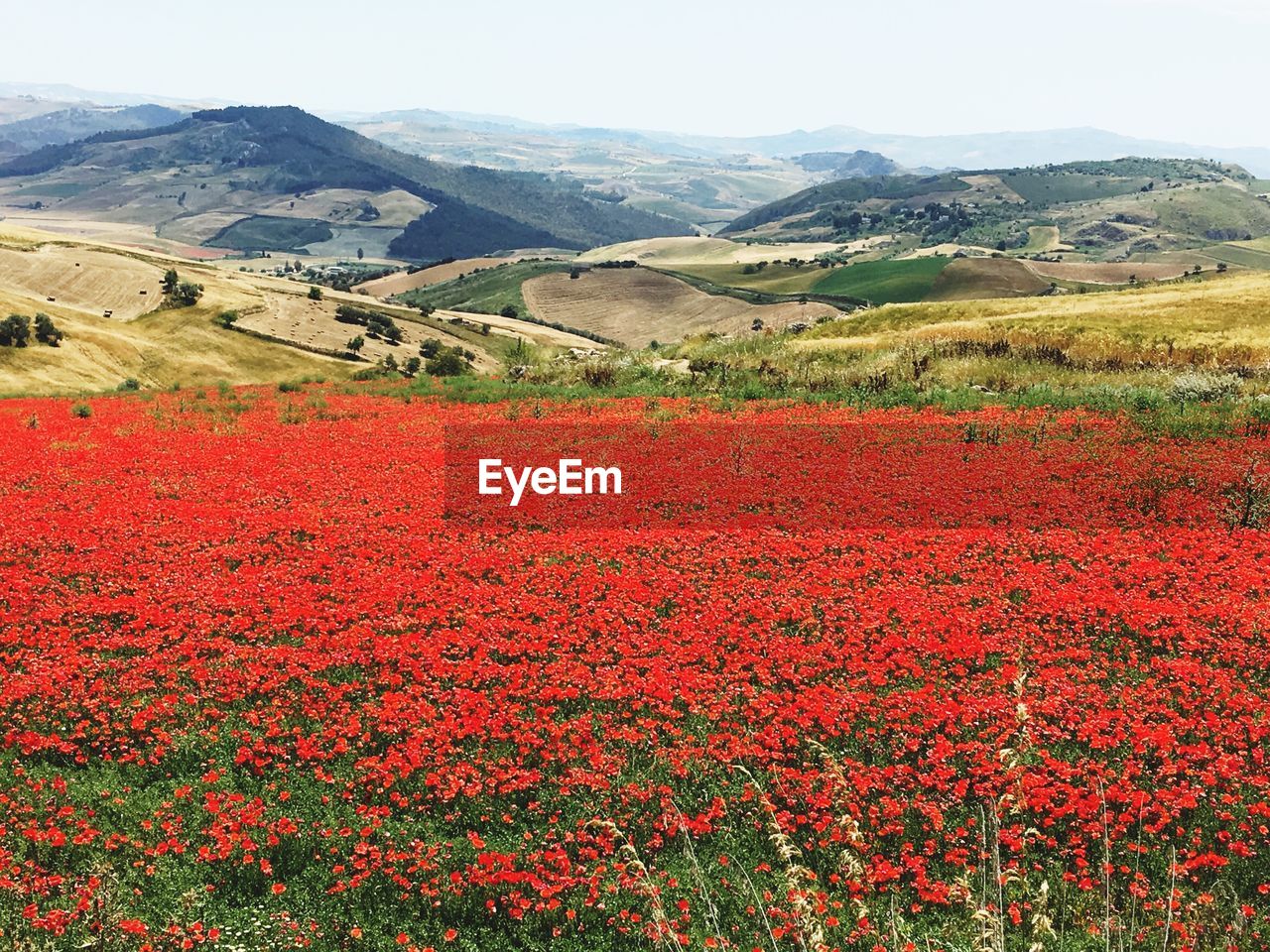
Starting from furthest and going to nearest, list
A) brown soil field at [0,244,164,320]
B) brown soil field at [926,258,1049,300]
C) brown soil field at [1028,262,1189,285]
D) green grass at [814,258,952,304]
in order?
brown soil field at [1028,262,1189,285] < green grass at [814,258,952,304] < brown soil field at [926,258,1049,300] < brown soil field at [0,244,164,320]

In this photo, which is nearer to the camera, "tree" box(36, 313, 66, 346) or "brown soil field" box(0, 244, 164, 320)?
"tree" box(36, 313, 66, 346)

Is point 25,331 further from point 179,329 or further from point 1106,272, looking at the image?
point 1106,272

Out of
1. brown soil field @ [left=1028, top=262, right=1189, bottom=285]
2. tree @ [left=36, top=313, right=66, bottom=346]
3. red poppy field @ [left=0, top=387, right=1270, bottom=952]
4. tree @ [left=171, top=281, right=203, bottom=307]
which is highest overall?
brown soil field @ [left=1028, top=262, right=1189, bottom=285]

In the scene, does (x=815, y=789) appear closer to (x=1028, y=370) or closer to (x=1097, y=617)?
(x=1097, y=617)

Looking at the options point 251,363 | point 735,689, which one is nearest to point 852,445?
point 735,689

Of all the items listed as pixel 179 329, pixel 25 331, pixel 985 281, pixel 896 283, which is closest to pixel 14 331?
pixel 25 331

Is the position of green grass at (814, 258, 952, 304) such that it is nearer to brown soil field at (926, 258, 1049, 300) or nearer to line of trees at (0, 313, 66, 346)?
brown soil field at (926, 258, 1049, 300)

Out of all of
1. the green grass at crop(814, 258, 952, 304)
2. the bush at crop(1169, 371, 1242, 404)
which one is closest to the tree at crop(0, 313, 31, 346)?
the bush at crop(1169, 371, 1242, 404)

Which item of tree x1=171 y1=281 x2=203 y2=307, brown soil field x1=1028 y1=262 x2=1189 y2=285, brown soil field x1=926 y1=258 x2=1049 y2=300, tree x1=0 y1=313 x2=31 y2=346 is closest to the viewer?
tree x1=0 y1=313 x2=31 y2=346
